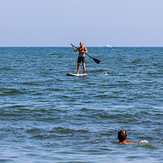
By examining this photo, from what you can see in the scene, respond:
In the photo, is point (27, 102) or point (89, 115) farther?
point (27, 102)

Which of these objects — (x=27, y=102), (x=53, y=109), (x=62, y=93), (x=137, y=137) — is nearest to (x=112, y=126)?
(x=137, y=137)

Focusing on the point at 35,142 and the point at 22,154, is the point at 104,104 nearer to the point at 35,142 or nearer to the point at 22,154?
the point at 35,142

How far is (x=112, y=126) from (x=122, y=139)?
2063 mm

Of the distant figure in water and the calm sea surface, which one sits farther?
the distant figure in water

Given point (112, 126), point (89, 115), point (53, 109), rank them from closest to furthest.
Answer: point (112, 126) → point (89, 115) → point (53, 109)

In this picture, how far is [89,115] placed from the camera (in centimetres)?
1151

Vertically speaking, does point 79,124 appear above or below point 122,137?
below

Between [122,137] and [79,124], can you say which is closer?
[122,137]

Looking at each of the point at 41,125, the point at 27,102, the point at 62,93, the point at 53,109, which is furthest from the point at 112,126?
the point at 62,93

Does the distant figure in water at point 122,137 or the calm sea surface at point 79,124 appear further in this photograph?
the distant figure in water at point 122,137

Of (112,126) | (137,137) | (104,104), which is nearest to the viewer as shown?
(137,137)

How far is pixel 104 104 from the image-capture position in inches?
528

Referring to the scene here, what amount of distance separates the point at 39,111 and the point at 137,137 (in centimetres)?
399

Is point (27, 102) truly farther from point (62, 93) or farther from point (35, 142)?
point (35, 142)
